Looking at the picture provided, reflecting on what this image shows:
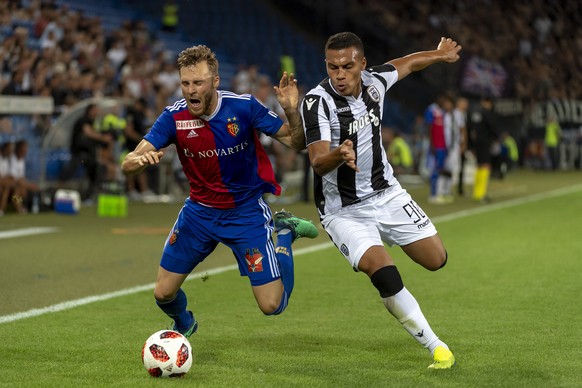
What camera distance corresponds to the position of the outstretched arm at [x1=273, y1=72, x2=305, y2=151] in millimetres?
7387

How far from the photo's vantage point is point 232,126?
7.71 metres

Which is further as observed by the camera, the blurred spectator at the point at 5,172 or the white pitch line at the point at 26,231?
the blurred spectator at the point at 5,172

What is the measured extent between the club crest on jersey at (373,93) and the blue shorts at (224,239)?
3.64 feet

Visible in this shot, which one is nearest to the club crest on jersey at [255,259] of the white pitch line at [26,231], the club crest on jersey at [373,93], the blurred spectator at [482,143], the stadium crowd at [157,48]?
the club crest on jersey at [373,93]

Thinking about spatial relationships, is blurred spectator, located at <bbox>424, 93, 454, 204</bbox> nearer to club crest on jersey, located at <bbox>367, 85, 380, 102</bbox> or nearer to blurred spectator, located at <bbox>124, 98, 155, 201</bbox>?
blurred spectator, located at <bbox>124, 98, 155, 201</bbox>

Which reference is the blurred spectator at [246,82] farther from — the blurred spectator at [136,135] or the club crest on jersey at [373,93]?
the club crest on jersey at [373,93]

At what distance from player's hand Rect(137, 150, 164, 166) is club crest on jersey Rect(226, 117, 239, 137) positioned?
2.33 feet

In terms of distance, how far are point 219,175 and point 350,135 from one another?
3.05 feet

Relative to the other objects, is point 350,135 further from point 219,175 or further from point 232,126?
point 219,175

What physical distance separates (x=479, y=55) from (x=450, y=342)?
110 ft

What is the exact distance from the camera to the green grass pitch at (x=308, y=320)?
23.7ft

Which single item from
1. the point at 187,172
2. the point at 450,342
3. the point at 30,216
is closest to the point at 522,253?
the point at 450,342

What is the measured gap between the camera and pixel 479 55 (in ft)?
134

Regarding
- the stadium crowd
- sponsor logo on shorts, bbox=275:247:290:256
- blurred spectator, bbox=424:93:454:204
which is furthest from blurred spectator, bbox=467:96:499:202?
sponsor logo on shorts, bbox=275:247:290:256
